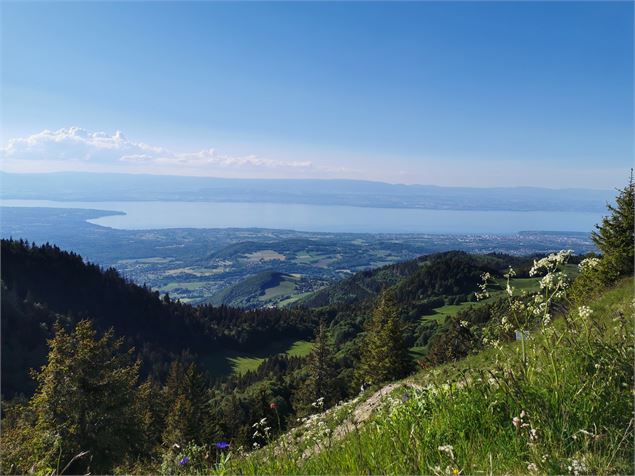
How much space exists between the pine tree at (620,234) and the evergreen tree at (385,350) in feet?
62.7

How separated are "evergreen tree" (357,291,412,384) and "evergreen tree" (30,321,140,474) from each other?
20.4 meters

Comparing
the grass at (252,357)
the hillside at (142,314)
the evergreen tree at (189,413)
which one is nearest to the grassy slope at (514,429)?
the evergreen tree at (189,413)

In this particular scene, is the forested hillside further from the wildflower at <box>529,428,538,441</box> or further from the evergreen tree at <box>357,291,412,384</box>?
the evergreen tree at <box>357,291,412,384</box>

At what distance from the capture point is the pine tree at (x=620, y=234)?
2325cm

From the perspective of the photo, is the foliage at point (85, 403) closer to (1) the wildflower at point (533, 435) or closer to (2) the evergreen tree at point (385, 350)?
(2) the evergreen tree at point (385, 350)

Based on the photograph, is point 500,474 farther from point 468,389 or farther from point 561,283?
point 561,283

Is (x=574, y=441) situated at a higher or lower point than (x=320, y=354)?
higher

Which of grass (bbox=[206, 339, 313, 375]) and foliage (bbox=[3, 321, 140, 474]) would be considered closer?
foliage (bbox=[3, 321, 140, 474])

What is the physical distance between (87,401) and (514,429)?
23.7 m

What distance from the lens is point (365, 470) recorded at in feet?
8.90

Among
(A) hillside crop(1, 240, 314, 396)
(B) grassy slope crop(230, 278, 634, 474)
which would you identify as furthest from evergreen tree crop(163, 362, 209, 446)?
(A) hillside crop(1, 240, 314, 396)

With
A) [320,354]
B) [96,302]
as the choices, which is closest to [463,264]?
[320,354]

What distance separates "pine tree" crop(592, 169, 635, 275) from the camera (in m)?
23.2

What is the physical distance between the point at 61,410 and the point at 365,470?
906 inches
